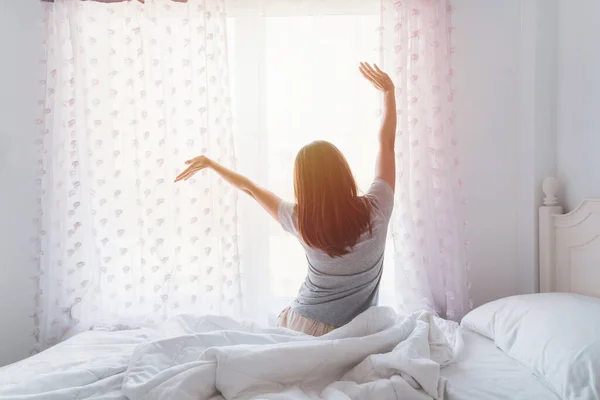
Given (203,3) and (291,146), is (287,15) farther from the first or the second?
(291,146)

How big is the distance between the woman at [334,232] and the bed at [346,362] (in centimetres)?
12

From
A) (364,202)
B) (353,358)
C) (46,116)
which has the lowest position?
(353,358)

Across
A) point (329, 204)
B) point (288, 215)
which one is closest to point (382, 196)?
point (329, 204)

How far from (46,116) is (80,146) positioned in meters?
0.23

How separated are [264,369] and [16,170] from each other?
6.52 feet

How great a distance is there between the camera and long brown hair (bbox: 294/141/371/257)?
4.65 ft

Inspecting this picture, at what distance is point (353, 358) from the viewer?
127cm

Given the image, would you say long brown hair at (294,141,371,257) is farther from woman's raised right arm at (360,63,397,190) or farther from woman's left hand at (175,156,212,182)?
woman's left hand at (175,156,212,182)

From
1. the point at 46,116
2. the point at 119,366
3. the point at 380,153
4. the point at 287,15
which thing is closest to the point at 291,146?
the point at 287,15

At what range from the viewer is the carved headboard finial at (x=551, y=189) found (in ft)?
6.80

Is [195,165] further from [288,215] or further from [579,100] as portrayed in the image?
[579,100]

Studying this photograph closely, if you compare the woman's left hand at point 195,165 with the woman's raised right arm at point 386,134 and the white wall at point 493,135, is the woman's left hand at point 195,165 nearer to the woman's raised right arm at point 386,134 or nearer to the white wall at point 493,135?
the woman's raised right arm at point 386,134

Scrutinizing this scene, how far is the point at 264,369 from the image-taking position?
1176 mm

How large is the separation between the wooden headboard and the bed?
8.9 inches
